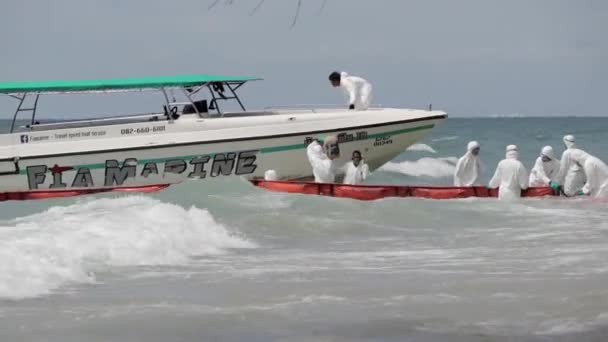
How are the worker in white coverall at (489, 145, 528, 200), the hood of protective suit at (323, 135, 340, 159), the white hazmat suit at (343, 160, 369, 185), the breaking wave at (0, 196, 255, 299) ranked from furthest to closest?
the white hazmat suit at (343, 160, 369, 185) → the hood of protective suit at (323, 135, 340, 159) → the worker in white coverall at (489, 145, 528, 200) → the breaking wave at (0, 196, 255, 299)

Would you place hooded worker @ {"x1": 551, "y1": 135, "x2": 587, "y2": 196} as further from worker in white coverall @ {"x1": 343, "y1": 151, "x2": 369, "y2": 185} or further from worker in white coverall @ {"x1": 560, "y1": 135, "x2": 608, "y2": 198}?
worker in white coverall @ {"x1": 343, "y1": 151, "x2": 369, "y2": 185}

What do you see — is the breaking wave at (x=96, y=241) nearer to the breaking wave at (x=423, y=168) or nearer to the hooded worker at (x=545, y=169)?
the hooded worker at (x=545, y=169)

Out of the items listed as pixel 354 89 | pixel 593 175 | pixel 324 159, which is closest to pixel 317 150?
pixel 324 159

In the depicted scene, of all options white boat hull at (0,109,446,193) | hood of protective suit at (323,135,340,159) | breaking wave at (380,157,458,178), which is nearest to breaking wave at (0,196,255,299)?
white boat hull at (0,109,446,193)

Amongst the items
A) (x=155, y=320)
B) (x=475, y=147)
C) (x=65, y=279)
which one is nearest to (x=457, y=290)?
(x=155, y=320)

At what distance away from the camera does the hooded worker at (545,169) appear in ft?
62.7

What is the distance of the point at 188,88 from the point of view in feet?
68.5

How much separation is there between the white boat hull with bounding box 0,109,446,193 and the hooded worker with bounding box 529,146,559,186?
3.14 metres

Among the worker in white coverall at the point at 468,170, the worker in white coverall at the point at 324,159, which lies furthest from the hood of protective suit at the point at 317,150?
the worker in white coverall at the point at 468,170

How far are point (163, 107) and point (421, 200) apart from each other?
5.00m

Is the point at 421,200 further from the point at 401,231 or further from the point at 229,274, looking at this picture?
the point at 229,274

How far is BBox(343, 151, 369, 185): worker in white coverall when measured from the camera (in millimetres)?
19125

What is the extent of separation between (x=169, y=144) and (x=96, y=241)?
668 centimetres

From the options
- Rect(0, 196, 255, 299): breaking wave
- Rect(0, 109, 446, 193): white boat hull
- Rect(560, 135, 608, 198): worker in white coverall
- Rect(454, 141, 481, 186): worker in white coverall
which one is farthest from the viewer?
Rect(0, 109, 446, 193): white boat hull
